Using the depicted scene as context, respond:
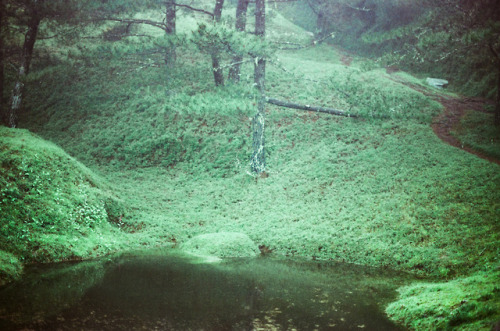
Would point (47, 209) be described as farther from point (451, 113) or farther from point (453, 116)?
point (451, 113)

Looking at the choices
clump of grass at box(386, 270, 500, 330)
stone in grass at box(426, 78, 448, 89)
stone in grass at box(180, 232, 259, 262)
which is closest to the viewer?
clump of grass at box(386, 270, 500, 330)

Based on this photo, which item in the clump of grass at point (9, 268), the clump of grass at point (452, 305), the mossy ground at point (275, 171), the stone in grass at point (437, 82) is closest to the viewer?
the clump of grass at point (452, 305)

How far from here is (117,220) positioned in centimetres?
1352

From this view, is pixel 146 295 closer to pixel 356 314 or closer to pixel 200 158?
pixel 356 314

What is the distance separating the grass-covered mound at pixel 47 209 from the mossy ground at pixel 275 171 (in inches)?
2.6

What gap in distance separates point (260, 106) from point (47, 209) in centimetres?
987

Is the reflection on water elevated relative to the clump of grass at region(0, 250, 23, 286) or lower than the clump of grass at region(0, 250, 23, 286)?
lower

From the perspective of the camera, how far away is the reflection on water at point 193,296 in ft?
23.5

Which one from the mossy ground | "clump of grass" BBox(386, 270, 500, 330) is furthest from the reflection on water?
the mossy ground

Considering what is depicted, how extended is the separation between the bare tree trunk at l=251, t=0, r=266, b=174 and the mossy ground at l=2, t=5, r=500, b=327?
472mm

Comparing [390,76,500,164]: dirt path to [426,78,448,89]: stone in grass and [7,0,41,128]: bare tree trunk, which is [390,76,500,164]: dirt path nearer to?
[426,78,448,89]: stone in grass

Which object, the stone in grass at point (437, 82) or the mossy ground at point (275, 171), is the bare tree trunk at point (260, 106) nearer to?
the mossy ground at point (275, 171)

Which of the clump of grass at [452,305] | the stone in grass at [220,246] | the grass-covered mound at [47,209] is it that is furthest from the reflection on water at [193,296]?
the grass-covered mound at [47,209]

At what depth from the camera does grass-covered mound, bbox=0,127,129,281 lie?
1001cm
